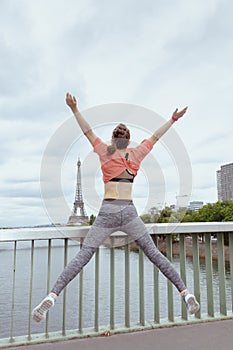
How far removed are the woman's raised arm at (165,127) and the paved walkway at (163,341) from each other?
1.16m

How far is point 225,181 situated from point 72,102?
58.0 ft

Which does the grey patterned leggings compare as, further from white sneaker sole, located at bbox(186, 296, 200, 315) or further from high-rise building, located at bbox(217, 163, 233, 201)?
high-rise building, located at bbox(217, 163, 233, 201)

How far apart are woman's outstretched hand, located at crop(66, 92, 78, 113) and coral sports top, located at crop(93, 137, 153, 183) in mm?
206

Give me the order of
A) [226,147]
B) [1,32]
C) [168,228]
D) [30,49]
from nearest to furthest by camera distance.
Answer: [168,228] → [1,32] → [30,49] → [226,147]

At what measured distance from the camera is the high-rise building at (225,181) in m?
16.7

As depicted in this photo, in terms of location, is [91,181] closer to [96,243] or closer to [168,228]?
[96,243]

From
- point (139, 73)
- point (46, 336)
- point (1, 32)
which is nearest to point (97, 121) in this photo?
point (46, 336)

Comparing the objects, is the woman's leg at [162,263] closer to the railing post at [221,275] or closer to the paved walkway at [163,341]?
the paved walkway at [163,341]

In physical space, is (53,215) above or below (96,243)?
above

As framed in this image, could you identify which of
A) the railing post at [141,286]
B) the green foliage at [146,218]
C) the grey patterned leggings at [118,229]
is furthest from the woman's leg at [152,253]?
the railing post at [141,286]

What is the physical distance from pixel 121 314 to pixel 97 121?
160 cm

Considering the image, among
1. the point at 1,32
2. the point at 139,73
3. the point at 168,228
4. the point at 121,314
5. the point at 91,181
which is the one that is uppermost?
the point at 1,32

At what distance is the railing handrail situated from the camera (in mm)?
1482

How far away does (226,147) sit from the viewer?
930 centimetres
